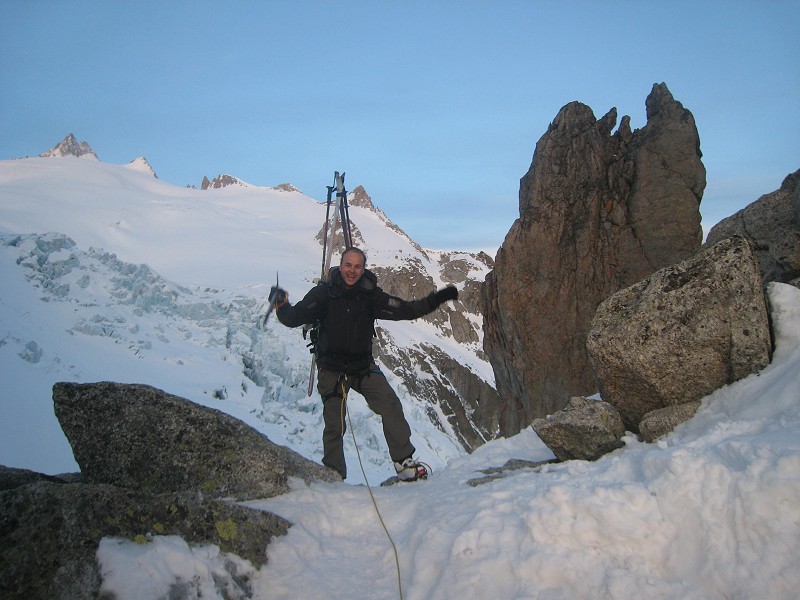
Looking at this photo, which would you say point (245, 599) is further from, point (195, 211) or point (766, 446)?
point (195, 211)

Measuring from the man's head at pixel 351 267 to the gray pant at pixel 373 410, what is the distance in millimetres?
1318

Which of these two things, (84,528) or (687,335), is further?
(687,335)

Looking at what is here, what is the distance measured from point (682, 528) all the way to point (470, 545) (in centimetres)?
162

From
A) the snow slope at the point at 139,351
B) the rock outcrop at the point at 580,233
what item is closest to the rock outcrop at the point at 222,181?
the snow slope at the point at 139,351

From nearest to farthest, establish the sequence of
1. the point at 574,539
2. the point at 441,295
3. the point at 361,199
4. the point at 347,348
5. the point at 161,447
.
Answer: the point at 574,539 → the point at 161,447 → the point at 347,348 → the point at 441,295 → the point at 361,199

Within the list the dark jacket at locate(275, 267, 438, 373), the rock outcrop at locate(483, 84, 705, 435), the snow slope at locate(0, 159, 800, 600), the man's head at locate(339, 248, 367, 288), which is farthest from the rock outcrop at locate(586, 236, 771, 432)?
the rock outcrop at locate(483, 84, 705, 435)

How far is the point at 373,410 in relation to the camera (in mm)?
7664

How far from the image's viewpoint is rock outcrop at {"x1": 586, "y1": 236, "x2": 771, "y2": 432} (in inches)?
268

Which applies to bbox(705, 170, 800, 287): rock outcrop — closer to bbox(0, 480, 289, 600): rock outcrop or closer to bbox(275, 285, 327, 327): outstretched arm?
bbox(275, 285, 327, 327): outstretched arm

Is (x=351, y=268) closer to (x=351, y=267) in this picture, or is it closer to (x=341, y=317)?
(x=351, y=267)

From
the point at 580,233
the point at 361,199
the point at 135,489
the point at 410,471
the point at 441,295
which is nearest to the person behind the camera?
the point at 135,489

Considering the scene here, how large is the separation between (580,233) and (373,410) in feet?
48.8

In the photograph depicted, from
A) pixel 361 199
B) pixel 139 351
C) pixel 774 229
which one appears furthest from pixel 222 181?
pixel 774 229

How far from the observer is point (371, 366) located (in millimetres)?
7914
